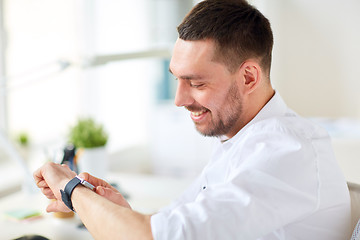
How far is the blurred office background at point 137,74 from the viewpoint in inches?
95.3

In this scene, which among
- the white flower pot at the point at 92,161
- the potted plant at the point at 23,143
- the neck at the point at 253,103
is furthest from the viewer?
the potted plant at the point at 23,143

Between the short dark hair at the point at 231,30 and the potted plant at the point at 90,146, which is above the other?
the short dark hair at the point at 231,30

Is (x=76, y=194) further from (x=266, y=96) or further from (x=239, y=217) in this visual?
(x=266, y=96)

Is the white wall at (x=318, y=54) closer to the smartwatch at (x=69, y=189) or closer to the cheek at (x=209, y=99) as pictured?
the cheek at (x=209, y=99)

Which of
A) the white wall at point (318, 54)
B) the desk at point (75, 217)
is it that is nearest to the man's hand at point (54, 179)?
the desk at point (75, 217)

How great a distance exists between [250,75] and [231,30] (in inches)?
Result: 4.6

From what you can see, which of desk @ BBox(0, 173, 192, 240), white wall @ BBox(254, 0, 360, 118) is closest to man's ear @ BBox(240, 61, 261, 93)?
desk @ BBox(0, 173, 192, 240)

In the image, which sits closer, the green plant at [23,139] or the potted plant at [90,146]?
the potted plant at [90,146]

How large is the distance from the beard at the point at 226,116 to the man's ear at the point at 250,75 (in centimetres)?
3

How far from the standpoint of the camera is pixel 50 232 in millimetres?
1318

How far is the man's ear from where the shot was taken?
3.29ft

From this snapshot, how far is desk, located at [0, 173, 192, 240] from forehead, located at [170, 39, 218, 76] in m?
0.63

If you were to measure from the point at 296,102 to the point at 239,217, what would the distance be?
335cm

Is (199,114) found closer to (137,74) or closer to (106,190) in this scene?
(106,190)
